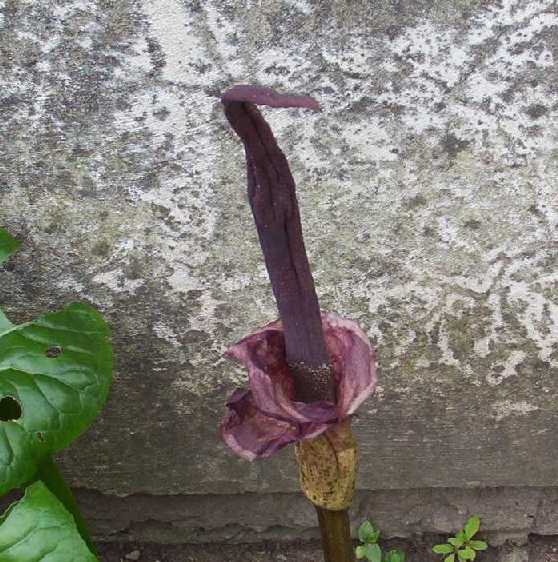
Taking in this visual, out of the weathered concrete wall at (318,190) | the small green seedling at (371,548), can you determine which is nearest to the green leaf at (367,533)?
the small green seedling at (371,548)

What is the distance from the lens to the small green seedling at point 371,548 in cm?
80

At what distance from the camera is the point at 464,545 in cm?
86

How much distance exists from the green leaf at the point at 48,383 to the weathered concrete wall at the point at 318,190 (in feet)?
0.24

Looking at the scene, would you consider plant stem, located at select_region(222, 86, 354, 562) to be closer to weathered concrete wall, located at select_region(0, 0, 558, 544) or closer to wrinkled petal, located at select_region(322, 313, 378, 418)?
wrinkled petal, located at select_region(322, 313, 378, 418)

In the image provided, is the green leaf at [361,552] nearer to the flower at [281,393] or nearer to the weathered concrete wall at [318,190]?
the weathered concrete wall at [318,190]

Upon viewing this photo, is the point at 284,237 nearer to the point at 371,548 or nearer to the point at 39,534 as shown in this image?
the point at 39,534

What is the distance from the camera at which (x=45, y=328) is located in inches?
24.6

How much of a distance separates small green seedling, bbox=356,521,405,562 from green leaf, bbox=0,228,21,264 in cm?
45

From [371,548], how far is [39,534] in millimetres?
397

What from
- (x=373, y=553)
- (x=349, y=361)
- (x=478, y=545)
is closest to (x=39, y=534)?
(x=349, y=361)

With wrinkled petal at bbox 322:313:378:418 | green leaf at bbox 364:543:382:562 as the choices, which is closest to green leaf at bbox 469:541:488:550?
green leaf at bbox 364:543:382:562

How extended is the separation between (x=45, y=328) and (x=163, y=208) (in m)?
0.13

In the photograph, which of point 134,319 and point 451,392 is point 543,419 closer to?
point 451,392

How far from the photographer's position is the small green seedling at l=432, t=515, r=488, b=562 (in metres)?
0.84
